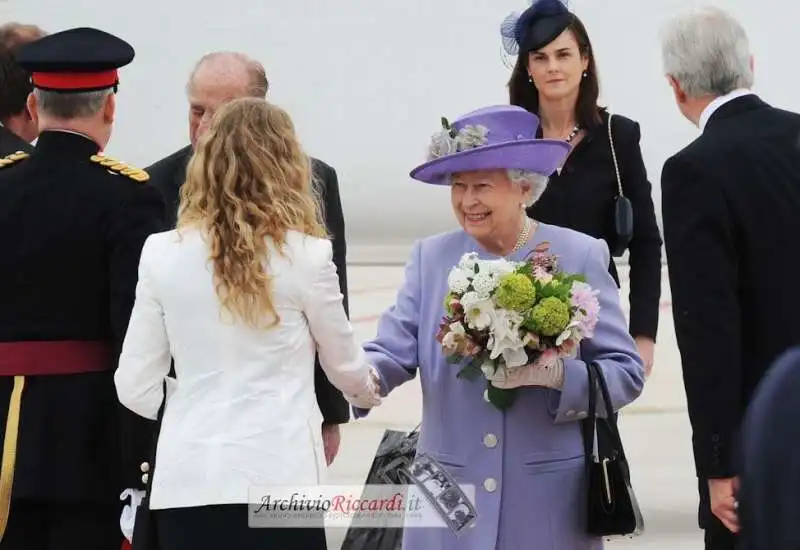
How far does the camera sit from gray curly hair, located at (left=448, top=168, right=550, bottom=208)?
3.45m


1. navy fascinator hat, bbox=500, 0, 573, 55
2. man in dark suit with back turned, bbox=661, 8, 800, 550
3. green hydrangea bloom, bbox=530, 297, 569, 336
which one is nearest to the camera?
green hydrangea bloom, bbox=530, 297, 569, 336

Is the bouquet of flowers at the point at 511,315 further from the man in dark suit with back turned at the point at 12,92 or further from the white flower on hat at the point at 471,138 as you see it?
the man in dark suit with back turned at the point at 12,92

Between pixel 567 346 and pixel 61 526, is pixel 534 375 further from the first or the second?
pixel 61 526

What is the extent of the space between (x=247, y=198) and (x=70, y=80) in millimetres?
748

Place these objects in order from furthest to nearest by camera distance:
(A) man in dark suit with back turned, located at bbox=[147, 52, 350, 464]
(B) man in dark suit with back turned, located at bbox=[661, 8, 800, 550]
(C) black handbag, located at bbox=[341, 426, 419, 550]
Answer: (A) man in dark suit with back turned, located at bbox=[147, 52, 350, 464]
(C) black handbag, located at bbox=[341, 426, 419, 550]
(B) man in dark suit with back turned, located at bbox=[661, 8, 800, 550]

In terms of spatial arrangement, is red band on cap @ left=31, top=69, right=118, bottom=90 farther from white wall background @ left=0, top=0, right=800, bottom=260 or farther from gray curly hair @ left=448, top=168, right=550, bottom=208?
white wall background @ left=0, top=0, right=800, bottom=260

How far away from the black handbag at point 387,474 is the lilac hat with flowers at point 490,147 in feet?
2.39

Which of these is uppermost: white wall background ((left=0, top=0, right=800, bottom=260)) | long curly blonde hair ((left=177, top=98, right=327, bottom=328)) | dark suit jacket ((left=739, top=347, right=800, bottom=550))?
white wall background ((left=0, top=0, right=800, bottom=260))

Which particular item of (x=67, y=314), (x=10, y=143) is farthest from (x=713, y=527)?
(x=10, y=143)

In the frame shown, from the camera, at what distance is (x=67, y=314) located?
11.5ft

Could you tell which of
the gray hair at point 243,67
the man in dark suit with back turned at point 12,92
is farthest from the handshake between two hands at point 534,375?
the man in dark suit with back turned at point 12,92

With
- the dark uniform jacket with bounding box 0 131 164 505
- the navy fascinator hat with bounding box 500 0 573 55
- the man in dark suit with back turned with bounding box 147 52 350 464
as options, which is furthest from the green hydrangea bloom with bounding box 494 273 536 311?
the navy fascinator hat with bounding box 500 0 573 55

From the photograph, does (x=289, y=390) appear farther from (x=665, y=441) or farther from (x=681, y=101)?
(x=665, y=441)

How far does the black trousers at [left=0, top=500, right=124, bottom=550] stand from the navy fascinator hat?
72.4 inches
